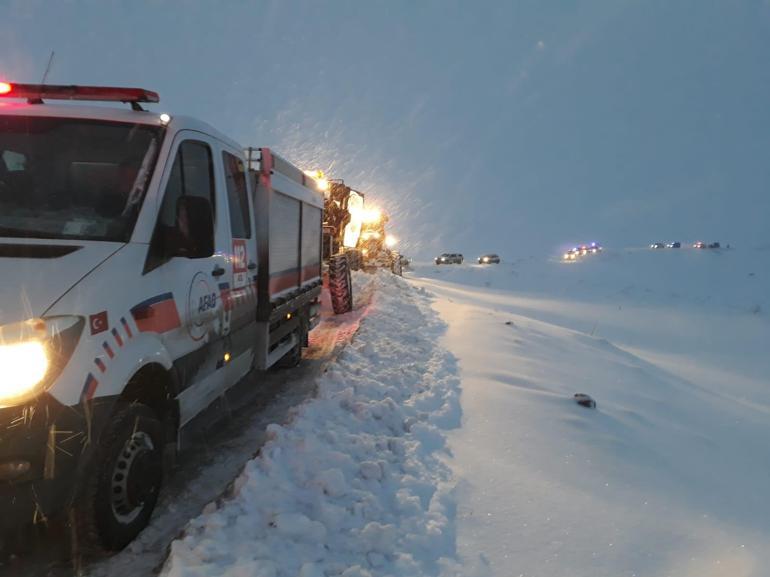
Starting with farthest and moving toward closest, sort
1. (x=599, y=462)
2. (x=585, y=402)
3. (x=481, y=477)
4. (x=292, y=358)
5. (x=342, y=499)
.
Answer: (x=292, y=358), (x=585, y=402), (x=599, y=462), (x=481, y=477), (x=342, y=499)

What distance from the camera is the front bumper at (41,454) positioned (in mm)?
2238

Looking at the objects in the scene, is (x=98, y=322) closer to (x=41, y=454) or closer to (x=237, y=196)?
(x=41, y=454)

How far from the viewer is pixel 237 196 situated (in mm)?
4793

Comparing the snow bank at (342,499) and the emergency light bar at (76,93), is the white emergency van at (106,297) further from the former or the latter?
the snow bank at (342,499)

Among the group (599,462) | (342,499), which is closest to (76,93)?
(342,499)

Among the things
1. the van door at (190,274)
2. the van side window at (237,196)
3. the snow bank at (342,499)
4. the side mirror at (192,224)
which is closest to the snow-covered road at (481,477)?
the snow bank at (342,499)

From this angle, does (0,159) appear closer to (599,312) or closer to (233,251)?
(233,251)

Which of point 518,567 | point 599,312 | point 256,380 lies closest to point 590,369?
point 256,380

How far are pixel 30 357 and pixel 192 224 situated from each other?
1212 millimetres

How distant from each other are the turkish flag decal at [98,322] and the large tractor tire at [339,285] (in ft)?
28.2

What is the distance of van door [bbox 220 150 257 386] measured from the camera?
14.9ft

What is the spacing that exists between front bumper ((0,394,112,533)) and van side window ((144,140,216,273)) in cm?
97

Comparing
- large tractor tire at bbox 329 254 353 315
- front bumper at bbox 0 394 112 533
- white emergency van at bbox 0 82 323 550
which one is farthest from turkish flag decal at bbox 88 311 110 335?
large tractor tire at bbox 329 254 353 315

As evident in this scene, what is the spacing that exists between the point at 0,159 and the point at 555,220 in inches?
4878
